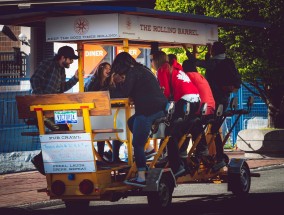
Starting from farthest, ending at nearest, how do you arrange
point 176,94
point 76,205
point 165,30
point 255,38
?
point 255,38 < point 165,30 < point 176,94 < point 76,205

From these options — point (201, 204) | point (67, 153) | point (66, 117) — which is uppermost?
point (66, 117)

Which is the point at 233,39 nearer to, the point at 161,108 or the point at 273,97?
the point at 273,97

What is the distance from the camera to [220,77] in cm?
1327

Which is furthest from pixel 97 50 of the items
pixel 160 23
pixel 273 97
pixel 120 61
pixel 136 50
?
pixel 273 97

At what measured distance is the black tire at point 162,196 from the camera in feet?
36.1

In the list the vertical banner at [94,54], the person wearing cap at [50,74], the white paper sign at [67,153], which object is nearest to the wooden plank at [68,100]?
the white paper sign at [67,153]

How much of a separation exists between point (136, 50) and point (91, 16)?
3986 mm

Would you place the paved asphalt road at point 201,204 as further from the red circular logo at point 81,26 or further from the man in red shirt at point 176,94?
the red circular logo at point 81,26

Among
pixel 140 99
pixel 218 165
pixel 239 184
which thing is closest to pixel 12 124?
pixel 218 165

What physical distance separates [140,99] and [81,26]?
1.39m

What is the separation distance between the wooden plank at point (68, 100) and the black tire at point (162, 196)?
1.21 meters

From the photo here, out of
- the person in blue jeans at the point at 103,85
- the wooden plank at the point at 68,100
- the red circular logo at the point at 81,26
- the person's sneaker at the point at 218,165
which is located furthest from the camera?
the person's sneaker at the point at 218,165

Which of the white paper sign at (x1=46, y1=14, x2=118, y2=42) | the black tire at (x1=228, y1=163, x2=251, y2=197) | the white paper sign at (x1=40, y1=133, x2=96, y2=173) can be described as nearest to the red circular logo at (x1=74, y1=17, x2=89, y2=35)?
the white paper sign at (x1=46, y1=14, x2=118, y2=42)

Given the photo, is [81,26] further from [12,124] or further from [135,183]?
[12,124]
